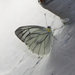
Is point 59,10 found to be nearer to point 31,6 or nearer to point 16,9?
point 31,6

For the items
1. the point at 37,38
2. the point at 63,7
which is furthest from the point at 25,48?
the point at 63,7

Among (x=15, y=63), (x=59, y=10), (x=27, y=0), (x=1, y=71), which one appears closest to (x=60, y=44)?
(x=59, y=10)

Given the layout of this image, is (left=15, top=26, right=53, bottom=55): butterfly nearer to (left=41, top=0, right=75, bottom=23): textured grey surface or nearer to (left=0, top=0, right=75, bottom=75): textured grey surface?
(left=0, top=0, right=75, bottom=75): textured grey surface

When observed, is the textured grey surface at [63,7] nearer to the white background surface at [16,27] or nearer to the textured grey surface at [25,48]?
the textured grey surface at [25,48]

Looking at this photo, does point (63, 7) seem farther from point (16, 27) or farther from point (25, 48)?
point (16, 27)

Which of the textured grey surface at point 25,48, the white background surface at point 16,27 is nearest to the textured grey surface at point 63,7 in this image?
the textured grey surface at point 25,48

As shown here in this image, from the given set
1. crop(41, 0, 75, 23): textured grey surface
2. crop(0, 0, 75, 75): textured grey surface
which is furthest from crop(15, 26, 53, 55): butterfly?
crop(41, 0, 75, 23): textured grey surface
